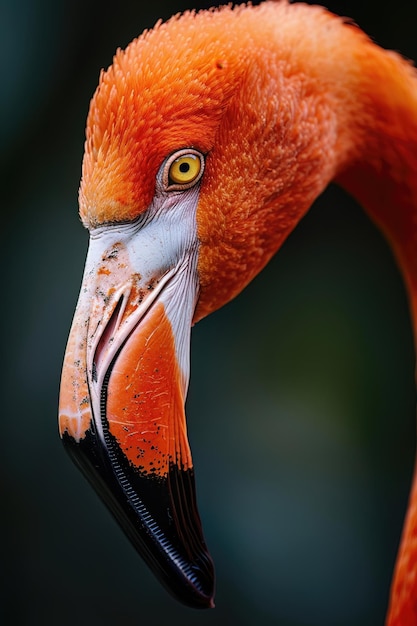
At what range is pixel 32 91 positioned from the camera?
1742 mm

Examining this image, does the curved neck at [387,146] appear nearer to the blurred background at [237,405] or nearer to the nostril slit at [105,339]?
the nostril slit at [105,339]

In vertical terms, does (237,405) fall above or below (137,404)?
below

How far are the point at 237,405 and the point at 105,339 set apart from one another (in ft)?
4.39

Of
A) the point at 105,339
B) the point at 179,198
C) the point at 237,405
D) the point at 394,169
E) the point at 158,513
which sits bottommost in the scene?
the point at 237,405

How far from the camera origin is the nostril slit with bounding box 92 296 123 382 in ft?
2.32

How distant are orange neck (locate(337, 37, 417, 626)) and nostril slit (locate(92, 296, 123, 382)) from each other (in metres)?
0.38

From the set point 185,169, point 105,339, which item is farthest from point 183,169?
point 105,339

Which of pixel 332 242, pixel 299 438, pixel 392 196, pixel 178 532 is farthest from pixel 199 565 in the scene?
pixel 332 242

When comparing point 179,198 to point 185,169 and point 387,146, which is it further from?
point 387,146

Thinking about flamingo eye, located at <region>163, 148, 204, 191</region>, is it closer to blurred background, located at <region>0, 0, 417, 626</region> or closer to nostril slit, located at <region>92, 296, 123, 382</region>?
nostril slit, located at <region>92, 296, 123, 382</region>

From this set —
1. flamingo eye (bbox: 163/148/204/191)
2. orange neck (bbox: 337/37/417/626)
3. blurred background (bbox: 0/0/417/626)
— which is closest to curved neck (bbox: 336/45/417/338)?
orange neck (bbox: 337/37/417/626)

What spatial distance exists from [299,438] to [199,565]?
1.33 m

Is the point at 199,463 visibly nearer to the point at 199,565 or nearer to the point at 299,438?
the point at 299,438

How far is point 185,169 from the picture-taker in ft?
2.41
